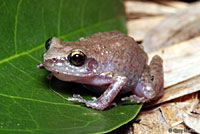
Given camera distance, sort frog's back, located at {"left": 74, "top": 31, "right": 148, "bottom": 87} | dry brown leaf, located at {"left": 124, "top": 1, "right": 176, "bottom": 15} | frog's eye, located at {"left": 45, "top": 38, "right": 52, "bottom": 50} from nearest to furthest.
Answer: frog's eye, located at {"left": 45, "top": 38, "right": 52, "bottom": 50} → frog's back, located at {"left": 74, "top": 31, "right": 148, "bottom": 87} → dry brown leaf, located at {"left": 124, "top": 1, "right": 176, "bottom": 15}

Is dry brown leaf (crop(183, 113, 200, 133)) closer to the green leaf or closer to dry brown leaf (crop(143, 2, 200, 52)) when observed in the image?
the green leaf

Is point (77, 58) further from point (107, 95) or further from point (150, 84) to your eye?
point (150, 84)

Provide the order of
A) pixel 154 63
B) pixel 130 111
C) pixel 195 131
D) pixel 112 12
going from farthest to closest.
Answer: pixel 112 12 → pixel 154 63 → pixel 195 131 → pixel 130 111

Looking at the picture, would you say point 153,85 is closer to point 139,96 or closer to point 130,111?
point 139,96

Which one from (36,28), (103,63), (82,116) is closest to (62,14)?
(36,28)

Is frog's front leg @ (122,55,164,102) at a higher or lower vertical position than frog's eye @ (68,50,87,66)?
lower

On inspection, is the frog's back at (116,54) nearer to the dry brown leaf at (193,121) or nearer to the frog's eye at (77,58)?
the frog's eye at (77,58)

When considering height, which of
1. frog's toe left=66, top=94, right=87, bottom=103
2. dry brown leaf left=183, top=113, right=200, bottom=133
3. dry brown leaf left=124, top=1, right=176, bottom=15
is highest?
dry brown leaf left=124, top=1, right=176, bottom=15

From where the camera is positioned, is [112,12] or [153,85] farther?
[112,12]

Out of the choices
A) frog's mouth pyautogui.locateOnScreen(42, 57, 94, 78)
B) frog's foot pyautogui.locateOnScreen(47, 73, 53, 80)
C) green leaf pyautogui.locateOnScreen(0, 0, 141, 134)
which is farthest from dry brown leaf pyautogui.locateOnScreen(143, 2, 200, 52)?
frog's foot pyautogui.locateOnScreen(47, 73, 53, 80)
